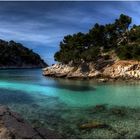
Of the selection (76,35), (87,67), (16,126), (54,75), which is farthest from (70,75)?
(16,126)

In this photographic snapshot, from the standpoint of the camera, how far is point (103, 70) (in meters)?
64.0

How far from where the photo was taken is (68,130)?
1631 centimetres

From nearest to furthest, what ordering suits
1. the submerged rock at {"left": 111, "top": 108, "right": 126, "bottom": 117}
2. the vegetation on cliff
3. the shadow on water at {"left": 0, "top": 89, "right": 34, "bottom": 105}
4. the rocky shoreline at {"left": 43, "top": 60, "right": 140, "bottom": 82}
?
the submerged rock at {"left": 111, "top": 108, "right": 126, "bottom": 117}, the shadow on water at {"left": 0, "top": 89, "right": 34, "bottom": 105}, the rocky shoreline at {"left": 43, "top": 60, "right": 140, "bottom": 82}, the vegetation on cliff

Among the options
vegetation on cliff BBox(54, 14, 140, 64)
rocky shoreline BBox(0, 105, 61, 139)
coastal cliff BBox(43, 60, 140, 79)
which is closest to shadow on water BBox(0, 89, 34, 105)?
rocky shoreline BBox(0, 105, 61, 139)

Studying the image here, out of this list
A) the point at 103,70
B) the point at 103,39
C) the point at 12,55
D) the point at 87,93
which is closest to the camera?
the point at 87,93

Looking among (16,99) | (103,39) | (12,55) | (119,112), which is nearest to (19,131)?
(119,112)

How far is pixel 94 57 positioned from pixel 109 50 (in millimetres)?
7416

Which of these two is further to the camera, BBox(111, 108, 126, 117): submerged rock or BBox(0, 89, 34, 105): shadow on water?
BBox(0, 89, 34, 105): shadow on water

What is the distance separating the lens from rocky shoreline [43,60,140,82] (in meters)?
58.4

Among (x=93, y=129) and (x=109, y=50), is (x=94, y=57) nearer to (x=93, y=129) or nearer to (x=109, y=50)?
(x=109, y=50)

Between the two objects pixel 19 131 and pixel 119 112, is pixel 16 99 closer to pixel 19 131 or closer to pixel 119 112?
pixel 119 112

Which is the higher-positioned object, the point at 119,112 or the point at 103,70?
the point at 103,70

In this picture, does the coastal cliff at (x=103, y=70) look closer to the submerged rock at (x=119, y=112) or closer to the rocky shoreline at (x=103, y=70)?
the rocky shoreline at (x=103, y=70)

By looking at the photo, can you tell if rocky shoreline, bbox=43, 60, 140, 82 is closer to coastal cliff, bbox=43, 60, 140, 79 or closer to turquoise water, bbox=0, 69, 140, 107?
coastal cliff, bbox=43, 60, 140, 79
